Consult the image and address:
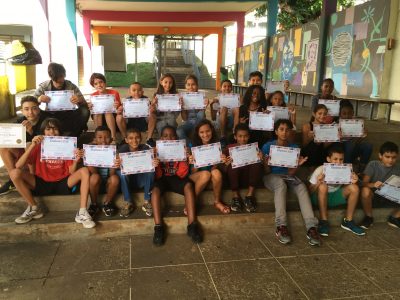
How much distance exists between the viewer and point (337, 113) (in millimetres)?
4570

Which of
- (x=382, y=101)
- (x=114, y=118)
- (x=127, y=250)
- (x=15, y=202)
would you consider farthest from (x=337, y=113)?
(x=15, y=202)

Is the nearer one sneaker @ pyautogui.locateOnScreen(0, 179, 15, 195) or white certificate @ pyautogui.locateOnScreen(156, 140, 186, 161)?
white certificate @ pyautogui.locateOnScreen(156, 140, 186, 161)

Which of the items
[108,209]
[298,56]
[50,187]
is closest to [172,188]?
[108,209]

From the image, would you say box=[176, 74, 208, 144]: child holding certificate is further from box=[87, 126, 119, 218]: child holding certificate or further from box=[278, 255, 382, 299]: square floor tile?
box=[278, 255, 382, 299]: square floor tile

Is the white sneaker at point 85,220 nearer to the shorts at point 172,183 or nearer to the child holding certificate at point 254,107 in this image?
the shorts at point 172,183

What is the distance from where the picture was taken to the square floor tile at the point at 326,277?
2.60 m

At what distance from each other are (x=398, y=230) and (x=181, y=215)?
2316mm

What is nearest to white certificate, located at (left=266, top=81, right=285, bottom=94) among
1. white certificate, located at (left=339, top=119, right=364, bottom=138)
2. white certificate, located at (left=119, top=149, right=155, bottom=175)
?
white certificate, located at (left=339, top=119, right=364, bottom=138)

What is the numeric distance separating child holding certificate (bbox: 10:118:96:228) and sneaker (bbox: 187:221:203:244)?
0.92 meters

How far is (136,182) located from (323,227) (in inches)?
78.7

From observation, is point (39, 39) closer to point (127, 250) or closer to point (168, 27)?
point (127, 250)

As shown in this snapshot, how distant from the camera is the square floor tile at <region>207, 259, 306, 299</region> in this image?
2549 millimetres

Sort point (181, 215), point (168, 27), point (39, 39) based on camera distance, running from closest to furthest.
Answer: point (181, 215) → point (39, 39) → point (168, 27)

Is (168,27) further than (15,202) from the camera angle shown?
Yes
